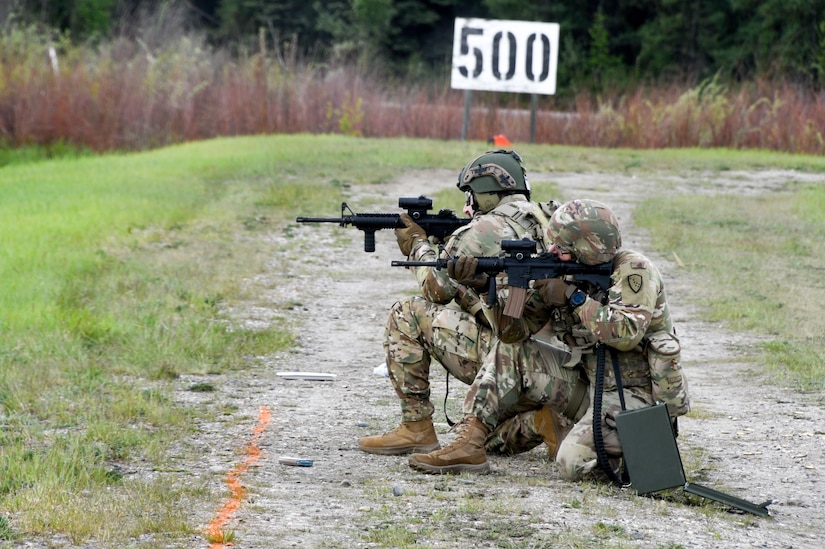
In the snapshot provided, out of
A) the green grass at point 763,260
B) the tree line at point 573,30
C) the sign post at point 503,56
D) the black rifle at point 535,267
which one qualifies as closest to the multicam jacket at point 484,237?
the black rifle at point 535,267

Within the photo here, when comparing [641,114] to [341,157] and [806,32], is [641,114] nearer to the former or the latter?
[341,157]

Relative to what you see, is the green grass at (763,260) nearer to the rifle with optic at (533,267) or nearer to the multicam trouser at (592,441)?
the multicam trouser at (592,441)

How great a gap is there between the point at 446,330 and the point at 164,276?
5.05 metres

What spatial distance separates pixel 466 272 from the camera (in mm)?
5586

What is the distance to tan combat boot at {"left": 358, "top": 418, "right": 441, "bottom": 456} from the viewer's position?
20.1 feet

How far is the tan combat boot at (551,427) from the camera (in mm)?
5953

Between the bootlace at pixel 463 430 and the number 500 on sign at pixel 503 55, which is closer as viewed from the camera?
the bootlace at pixel 463 430

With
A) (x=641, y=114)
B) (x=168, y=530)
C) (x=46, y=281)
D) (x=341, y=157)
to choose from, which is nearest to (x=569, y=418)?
(x=168, y=530)

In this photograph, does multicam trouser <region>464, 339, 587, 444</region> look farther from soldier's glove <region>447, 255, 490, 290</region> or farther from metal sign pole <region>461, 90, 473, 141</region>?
metal sign pole <region>461, 90, 473, 141</region>

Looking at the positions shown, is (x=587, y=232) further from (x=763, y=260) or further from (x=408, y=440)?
(x=763, y=260)

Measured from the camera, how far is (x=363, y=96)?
2420 cm

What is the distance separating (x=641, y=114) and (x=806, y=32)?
12339 mm

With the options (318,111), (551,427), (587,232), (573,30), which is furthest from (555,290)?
(573,30)

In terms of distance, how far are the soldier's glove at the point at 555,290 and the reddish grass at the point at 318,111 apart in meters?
16.7
